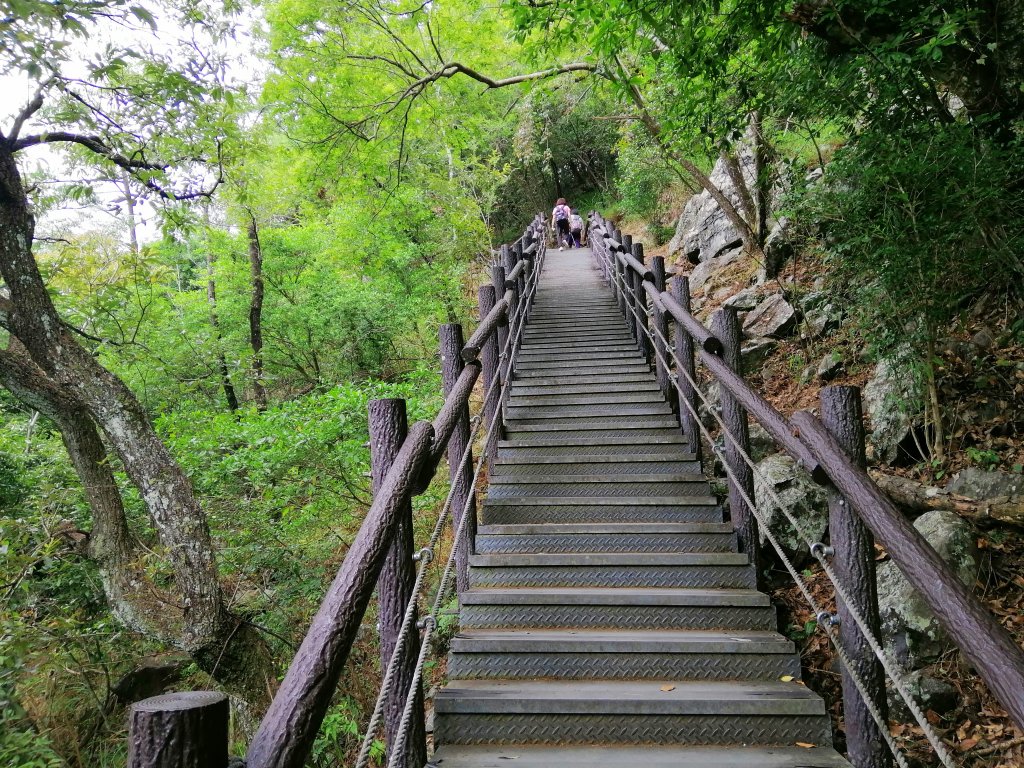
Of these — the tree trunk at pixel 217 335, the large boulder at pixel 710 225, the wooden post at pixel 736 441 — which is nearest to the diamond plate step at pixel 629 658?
the wooden post at pixel 736 441

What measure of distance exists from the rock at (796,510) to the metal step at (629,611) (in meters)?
1.04

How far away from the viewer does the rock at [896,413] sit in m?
4.11

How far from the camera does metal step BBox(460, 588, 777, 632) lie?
3.13m

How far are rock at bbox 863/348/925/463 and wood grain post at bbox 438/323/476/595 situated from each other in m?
3.09

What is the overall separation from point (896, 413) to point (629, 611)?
9.06ft

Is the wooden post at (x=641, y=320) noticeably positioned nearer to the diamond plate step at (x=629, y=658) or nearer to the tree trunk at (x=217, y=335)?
the diamond plate step at (x=629, y=658)

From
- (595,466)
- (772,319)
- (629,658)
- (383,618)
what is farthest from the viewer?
(772,319)

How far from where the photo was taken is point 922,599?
2979 mm

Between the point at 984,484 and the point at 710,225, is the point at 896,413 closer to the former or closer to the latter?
the point at 984,484

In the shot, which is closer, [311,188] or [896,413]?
[896,413]

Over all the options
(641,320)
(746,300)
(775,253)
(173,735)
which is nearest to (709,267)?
(775,253)

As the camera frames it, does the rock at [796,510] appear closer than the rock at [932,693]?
No

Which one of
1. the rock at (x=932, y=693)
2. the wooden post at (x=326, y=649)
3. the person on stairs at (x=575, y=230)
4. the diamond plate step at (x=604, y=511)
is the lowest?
the rock at (x=932, y=693)

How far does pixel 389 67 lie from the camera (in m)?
8.23
